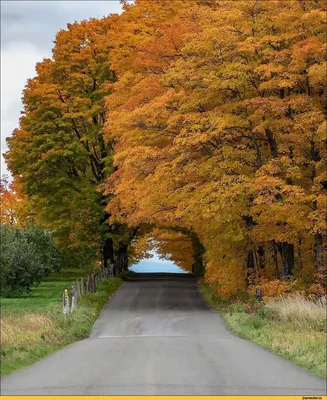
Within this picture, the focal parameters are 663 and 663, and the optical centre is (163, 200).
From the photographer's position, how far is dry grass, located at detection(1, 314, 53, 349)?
1764 cm

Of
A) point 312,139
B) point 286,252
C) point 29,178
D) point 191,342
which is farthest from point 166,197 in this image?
point 29,178

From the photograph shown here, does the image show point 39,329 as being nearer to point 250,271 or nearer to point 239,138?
point 250,271

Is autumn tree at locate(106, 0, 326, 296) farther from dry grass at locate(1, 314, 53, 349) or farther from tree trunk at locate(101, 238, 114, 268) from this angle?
tree trunk at locate(101, 238, 114, 268)

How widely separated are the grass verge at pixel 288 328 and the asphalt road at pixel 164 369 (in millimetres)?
365

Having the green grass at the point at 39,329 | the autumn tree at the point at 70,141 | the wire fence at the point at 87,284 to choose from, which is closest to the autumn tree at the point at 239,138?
the wire fence at the point at 87,284

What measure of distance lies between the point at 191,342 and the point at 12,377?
25.1 ft

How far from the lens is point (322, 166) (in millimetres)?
27453

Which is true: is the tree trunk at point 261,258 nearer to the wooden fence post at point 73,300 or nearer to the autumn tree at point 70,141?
the wooden fence post at point 73,300

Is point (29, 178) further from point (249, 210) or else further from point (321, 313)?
point (321, 313)

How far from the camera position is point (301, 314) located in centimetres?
2020

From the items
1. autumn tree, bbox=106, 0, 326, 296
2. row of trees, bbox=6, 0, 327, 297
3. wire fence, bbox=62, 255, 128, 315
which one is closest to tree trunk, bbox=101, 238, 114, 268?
wire fence, bbox=62, 255, 128, 315

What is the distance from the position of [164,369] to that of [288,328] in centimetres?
638

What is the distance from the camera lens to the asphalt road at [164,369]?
11.6 meters

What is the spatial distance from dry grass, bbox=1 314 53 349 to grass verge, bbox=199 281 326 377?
6.34 m
